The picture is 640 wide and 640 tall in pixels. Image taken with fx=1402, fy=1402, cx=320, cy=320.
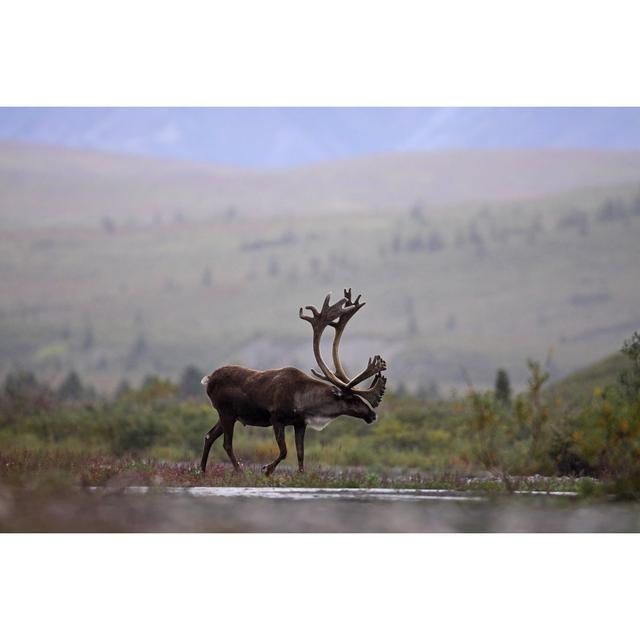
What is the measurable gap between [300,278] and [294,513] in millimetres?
110648

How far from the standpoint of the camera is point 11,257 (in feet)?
431

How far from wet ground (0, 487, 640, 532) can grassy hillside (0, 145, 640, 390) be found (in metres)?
69.6

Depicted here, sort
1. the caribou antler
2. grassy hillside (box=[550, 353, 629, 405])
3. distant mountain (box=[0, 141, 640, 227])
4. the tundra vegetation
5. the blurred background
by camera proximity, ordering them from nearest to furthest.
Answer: the caribou antler
the tundra vegetation
grassy hillside (box=[550, 353, 629, 405])
the blurred background
distant mountain (box=[0, 141, 640, 227])

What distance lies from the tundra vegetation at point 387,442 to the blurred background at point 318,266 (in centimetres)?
5389

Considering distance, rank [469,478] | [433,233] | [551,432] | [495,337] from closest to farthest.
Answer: [469,478], [551,432], [495,337], [433,233]

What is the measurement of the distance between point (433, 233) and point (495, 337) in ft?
95.7

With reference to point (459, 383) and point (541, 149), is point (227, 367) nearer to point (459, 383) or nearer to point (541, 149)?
point (459, 383)

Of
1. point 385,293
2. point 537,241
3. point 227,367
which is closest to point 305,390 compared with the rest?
point 227,367

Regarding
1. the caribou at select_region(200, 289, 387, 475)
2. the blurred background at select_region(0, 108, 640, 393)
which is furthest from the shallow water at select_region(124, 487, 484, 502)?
the blurred background at select_region(0, 108, 640, 393)

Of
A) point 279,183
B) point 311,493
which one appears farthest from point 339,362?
point 279,183

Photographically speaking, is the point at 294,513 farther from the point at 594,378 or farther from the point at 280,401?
the point at 594,378

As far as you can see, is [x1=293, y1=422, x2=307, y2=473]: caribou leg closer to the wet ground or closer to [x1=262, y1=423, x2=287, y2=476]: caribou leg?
[x1=262, y1=423, x2=287, y2=476]: caribou leg

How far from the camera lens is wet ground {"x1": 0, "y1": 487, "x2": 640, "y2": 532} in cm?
1830

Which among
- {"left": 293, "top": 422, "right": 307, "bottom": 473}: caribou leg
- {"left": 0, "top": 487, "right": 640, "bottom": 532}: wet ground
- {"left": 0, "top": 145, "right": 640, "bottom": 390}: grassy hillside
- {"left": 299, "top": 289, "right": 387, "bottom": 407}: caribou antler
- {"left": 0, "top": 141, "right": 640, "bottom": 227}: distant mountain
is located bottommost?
{"left": 0, "top": 487, "right": 640, "bottom": 532}: wet ground
